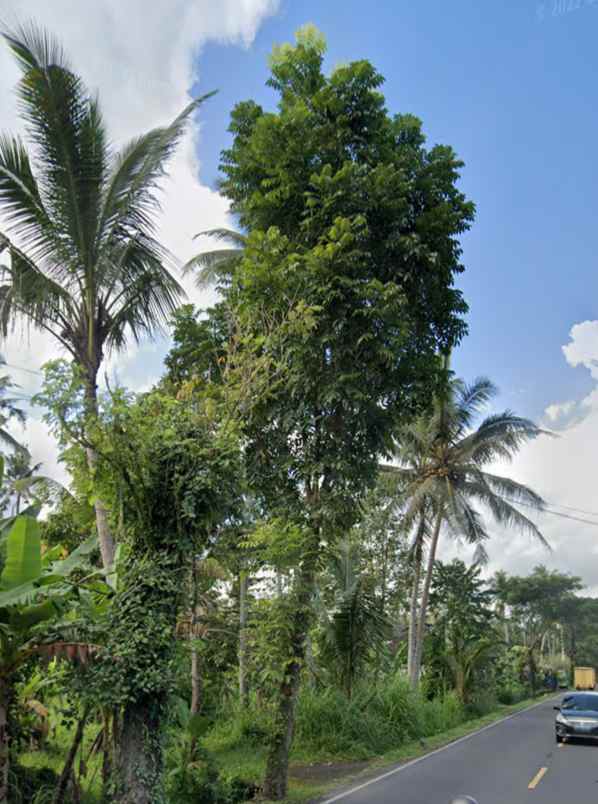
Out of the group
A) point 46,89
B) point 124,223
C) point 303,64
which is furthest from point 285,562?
point 303,64

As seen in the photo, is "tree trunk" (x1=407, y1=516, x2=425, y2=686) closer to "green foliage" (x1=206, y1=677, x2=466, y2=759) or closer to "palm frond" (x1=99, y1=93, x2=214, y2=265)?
"green foliage" (x1=206, y1=677, x2=466, y2=759)

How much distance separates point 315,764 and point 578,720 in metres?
7.26

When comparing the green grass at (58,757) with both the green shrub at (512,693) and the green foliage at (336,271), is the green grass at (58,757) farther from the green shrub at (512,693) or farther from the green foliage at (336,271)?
the green shrub at (512,693)

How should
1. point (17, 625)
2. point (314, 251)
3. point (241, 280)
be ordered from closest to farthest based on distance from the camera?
1. point (17, 625)
2. point (314, 251)
3. point (241, 280)

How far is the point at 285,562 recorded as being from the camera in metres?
11.4

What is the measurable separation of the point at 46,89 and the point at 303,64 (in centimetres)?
527

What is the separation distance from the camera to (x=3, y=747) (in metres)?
7.29

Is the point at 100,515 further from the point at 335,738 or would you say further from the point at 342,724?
the point at 342,724

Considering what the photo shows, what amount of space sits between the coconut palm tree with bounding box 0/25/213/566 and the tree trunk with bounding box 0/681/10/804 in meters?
2.55

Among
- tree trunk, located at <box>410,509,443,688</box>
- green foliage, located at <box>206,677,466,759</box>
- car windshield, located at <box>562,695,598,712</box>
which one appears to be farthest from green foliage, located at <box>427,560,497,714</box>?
green foliage, located at <box>206,677,466,759</box>

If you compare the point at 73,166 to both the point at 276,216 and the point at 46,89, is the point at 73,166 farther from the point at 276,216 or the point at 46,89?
the point at 276,216

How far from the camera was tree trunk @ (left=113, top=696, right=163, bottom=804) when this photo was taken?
25.3ft

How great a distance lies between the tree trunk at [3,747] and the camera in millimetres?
7184

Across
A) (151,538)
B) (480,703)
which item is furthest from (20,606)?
(480,703)
